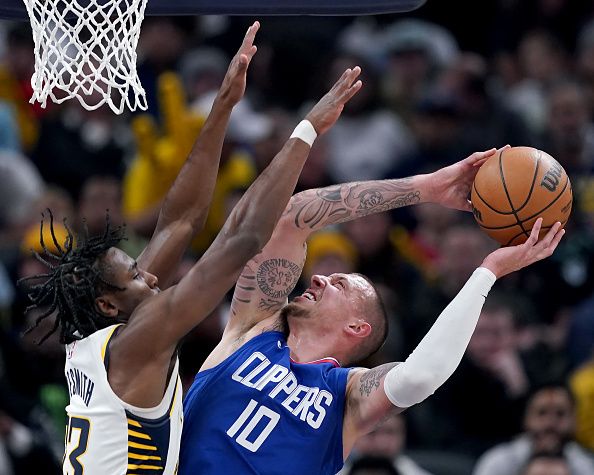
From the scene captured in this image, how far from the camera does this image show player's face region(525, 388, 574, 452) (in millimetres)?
7910

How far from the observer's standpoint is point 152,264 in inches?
231

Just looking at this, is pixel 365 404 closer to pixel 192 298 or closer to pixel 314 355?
pixel 314 355

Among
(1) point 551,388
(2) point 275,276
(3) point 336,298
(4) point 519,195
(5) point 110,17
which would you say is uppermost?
(5) point 110,17

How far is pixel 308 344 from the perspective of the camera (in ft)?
19.6

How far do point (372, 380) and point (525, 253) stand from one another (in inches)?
32.7

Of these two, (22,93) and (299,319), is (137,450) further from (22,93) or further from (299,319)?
(22,93)

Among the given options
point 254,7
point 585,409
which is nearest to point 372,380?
point 254,7

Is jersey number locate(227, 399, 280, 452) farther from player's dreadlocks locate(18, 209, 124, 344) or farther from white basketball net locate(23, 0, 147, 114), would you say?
white basketball net locate(23, 0, 147, 114)

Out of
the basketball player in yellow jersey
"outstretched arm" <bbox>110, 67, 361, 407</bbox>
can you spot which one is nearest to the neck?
the basketball player in yellow jersey

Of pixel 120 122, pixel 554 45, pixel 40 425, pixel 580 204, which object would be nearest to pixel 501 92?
pixel 554 45

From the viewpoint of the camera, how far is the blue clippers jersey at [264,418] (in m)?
5.48

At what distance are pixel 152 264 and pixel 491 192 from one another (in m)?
1.52

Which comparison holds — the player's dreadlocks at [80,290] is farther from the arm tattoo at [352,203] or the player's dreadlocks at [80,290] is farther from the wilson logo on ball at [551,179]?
the wilson logo on ball at [551,179]

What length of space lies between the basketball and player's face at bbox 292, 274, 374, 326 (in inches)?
29.9
